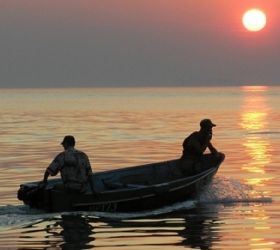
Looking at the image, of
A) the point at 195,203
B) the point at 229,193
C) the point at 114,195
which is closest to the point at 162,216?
the point at 114,195

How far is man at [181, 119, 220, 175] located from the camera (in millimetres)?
20969

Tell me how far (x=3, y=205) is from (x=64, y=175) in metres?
2.70

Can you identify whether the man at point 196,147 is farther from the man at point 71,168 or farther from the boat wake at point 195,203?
the man at point 71,168

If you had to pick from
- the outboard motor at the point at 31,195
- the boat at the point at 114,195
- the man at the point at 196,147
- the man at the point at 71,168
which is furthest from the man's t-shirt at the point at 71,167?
the man at the point at 196,147

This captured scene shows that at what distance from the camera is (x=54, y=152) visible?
3431 cm

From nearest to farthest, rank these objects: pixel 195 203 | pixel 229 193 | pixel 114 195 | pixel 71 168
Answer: pixel 71 168
pixel 114 195
pixel 195 203
pixel 229 193

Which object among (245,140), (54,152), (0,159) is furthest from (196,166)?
(245,140)

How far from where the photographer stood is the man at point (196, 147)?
21.0 m

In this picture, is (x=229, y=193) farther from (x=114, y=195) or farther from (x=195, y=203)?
(x=114, y=195)

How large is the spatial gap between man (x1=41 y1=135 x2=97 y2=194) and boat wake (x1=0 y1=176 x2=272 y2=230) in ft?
1.95

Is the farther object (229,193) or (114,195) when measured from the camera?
(229,193)

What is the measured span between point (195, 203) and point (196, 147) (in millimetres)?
1826

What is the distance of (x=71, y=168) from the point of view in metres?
18.0

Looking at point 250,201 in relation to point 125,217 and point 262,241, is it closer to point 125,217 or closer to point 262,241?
point 125,217
